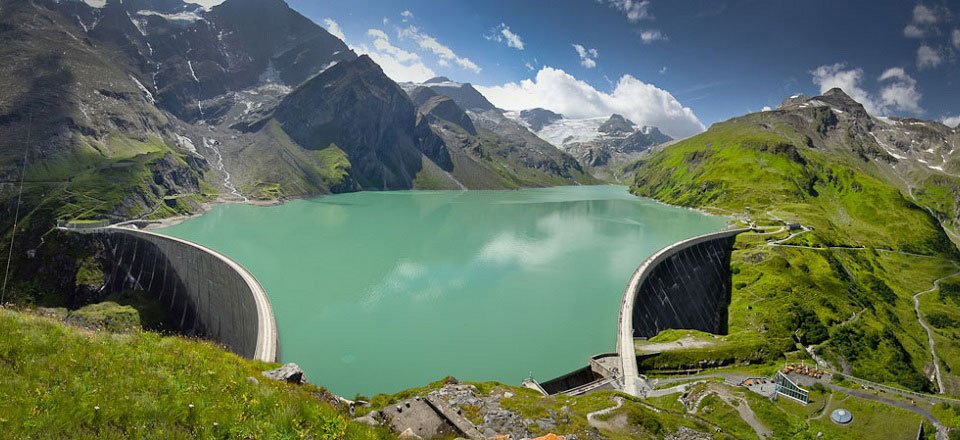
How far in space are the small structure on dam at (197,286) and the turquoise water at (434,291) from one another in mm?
3830

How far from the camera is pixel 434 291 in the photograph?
55.8m

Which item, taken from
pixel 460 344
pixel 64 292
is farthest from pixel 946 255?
pixel 64 292

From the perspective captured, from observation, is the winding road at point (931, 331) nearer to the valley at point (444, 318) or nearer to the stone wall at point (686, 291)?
the valley at point (444, 318)

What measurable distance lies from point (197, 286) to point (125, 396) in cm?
5202

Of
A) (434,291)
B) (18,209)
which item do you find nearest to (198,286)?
(434,291)

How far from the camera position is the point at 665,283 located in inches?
2211

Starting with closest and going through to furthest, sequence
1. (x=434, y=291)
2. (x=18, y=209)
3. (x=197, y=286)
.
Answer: (x=197, y=286) < (x=434, y=291) < (x=18, y=209)

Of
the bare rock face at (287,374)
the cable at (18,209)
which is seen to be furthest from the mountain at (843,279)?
the cable at (18,209)

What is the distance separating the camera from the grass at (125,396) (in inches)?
237

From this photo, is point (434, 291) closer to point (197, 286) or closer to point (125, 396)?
point (197, 286)

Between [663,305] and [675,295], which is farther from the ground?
[675,295]

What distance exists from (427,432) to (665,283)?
5103 centimetres

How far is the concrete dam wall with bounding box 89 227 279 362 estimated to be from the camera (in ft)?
122

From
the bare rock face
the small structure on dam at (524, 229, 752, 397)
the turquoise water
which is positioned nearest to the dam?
the small structure on dam at (524, 229, 752, 397)
